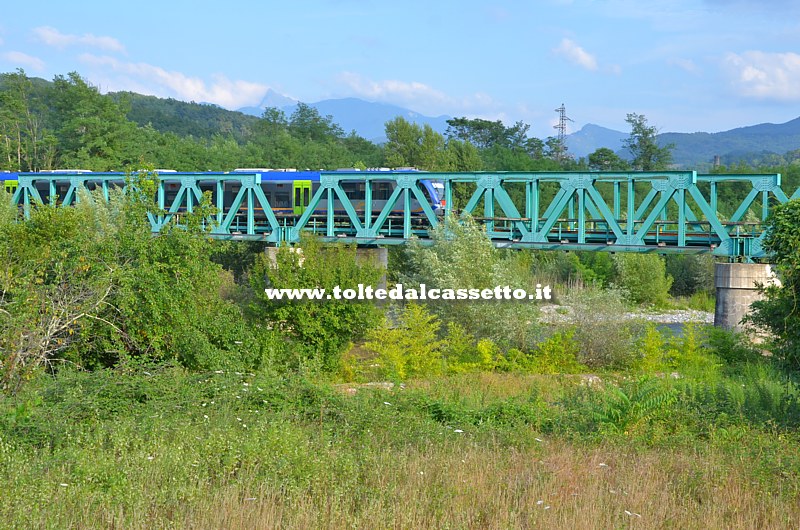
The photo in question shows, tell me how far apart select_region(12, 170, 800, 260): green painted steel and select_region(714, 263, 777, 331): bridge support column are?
0.70 metres

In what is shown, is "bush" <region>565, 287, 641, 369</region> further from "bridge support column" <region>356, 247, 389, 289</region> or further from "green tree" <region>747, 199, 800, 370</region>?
"bridge support column" <region>356, 247, 389, 289</region>

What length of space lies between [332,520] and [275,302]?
47.4 ft

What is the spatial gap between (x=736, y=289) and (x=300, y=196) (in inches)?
750

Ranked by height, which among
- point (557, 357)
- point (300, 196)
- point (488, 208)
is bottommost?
point (557, 357)

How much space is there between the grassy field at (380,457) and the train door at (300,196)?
2423 centimetres

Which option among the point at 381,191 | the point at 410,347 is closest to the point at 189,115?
the point at 381,191

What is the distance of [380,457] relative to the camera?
9.95 metres

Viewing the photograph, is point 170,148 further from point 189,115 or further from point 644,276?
point 189,115

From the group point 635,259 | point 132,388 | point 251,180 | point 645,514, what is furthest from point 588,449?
point 635,259

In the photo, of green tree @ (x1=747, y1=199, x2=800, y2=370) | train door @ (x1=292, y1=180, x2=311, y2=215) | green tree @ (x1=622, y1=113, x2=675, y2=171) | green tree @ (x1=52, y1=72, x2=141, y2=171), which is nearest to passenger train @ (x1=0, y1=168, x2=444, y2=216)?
train door @ (x1=292, y1=180, x2=311, y2=215)

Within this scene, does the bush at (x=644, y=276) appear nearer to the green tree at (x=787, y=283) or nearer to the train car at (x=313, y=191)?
the train car at (x=313, y=191)

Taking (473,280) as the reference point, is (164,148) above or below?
Answer: above

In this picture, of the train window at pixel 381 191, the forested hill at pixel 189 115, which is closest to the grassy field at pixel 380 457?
the train window at pixel 381 191

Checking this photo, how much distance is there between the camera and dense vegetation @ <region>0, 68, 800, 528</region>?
845cm
